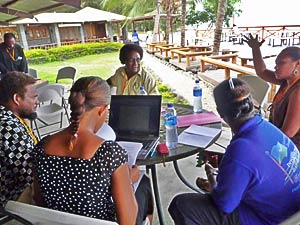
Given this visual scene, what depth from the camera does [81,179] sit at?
3.64 ft

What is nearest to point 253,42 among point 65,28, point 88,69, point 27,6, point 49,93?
point 49,93

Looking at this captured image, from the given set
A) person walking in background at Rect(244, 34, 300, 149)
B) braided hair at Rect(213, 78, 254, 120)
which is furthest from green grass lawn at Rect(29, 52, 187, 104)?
braided hair at Rect(213, 78, 254, 120)

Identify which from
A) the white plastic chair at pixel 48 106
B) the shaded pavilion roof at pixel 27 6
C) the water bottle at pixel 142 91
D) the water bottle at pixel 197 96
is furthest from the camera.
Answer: the shaded pavilion roof at pixel 27 6

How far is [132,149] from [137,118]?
0.26 m

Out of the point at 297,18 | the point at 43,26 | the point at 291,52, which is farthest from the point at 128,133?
the point at 297,18

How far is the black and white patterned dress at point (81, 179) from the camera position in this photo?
43.3 inches

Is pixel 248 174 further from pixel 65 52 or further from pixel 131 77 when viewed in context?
pixel 65 52

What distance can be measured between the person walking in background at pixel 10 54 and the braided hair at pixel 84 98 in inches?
183

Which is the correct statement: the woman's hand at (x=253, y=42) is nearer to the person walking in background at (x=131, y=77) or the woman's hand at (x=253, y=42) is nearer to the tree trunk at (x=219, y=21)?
the person walking in background at (x=131, y=77)

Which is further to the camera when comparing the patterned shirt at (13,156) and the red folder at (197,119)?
the red folder at (197,119)

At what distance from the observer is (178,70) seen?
29.0 feet

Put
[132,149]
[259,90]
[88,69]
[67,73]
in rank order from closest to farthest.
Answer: [132,149] < [259,90] < [67,73] < [88,69]

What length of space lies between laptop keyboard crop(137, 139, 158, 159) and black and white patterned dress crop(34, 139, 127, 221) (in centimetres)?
45

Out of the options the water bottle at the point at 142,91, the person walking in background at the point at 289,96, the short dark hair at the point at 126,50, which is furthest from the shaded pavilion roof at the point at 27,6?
the person walking in background at the point at 289,96
